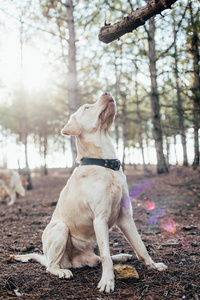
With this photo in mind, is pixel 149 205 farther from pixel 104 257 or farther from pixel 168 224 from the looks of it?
pixel 104 257

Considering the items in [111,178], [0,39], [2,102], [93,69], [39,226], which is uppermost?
[0,39]

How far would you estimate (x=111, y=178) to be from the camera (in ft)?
9.36

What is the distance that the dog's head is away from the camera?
310cm

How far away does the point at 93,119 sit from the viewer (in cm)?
316

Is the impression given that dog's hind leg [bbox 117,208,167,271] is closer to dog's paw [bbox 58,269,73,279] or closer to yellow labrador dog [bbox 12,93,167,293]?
yellow labrador dog [bbox 12,93,167,293]

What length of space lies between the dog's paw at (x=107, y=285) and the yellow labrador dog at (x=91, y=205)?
285 mm

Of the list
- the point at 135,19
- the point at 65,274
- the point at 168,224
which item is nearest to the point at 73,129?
the point at 135,19

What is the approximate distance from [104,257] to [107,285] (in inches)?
10.2

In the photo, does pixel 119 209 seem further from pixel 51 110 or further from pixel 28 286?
pixel 51 110

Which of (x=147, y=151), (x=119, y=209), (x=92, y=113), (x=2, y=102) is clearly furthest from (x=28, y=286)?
(x=147, y=151)

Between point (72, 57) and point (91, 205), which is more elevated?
point (72, 57)

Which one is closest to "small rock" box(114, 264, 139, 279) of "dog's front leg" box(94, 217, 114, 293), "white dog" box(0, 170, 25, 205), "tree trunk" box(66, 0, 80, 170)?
"dog's front leg" box(94, 217, 114, 293)

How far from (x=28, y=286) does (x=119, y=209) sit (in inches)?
51.1

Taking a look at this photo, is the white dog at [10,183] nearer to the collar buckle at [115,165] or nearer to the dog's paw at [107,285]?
the collar buckle at [115,165]
